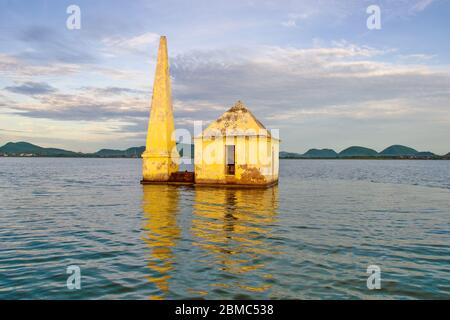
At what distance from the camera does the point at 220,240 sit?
33.5ft

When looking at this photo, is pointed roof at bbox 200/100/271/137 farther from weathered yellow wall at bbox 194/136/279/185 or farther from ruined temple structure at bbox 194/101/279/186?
weathered yellow wall at bbox 194/136/279/185

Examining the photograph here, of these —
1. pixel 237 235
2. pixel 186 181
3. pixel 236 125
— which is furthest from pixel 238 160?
pixel 237 235

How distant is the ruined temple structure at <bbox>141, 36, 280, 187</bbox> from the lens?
25562 millimetres

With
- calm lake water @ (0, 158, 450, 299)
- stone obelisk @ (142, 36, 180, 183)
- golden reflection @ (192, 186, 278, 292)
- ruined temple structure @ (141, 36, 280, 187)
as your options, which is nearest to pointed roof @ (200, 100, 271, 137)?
ruined temple structure @ (141, 36, 280, 187)

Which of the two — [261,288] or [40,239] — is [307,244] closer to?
[261,288]

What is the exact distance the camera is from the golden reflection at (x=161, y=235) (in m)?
7.10

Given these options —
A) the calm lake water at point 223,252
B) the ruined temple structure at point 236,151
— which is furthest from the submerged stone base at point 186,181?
the calm lake water at point 223,252

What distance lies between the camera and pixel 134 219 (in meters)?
13.8

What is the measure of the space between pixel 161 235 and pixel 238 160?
1539 cm

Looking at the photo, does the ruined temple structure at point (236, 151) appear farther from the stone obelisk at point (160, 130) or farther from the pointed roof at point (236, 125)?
the stone obelisk at point (160, 130)

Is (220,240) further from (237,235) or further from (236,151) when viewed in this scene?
(236,151)

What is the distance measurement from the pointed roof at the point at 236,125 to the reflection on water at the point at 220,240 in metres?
7.70

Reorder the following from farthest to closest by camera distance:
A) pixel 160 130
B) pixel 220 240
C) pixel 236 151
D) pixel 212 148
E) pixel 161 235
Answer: pixel 160 130
pixel 212 148
pixel 236 151
pixel 161 235
pixel 220 240
